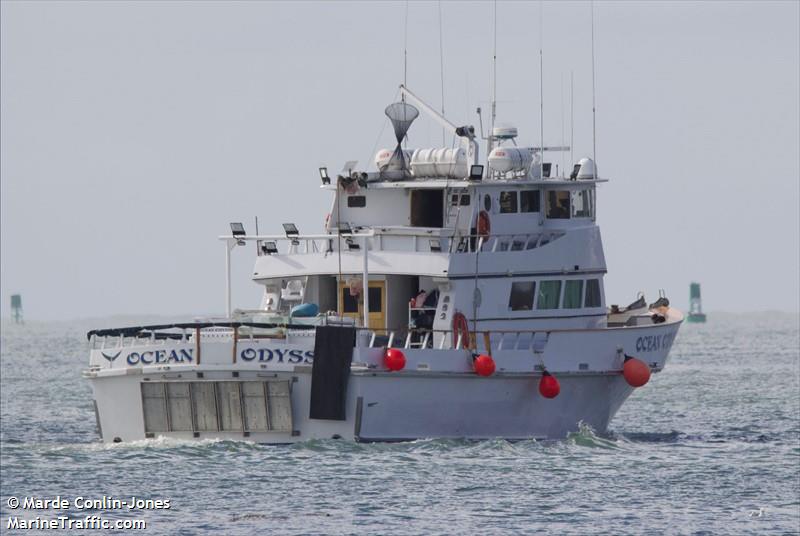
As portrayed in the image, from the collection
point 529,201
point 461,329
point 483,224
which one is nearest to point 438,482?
point 461,329

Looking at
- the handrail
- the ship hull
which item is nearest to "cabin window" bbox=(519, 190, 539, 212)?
the ship hull

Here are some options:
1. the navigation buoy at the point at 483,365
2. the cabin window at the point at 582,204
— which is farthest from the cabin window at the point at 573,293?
the navigation buoy at the point at 483,365

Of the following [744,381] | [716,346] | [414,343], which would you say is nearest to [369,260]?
[414,343]

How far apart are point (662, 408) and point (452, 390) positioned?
1877 centimetres

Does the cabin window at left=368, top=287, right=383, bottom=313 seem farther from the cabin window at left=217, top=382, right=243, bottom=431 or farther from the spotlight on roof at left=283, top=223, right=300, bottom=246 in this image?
the cabin window at left=217, top=382, right=243, bottom=431

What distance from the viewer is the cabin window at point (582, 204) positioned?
4506cm

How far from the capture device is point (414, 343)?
40.1 metres

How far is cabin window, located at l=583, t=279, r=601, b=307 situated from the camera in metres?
44.5

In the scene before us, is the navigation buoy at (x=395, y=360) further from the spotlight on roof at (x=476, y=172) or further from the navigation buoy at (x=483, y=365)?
the spotlight on roof at (x=476, y=172)

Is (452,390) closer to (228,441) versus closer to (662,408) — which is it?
(228,441)

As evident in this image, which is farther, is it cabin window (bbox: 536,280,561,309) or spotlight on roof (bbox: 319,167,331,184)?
spotlight on roof (bbox: 319,167,331,184)

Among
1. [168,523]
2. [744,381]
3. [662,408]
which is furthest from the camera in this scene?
[744,381]

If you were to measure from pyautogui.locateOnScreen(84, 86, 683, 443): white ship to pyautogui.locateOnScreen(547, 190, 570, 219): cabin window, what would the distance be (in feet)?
0.16

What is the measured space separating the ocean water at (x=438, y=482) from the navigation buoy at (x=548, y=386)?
3.67 ft
